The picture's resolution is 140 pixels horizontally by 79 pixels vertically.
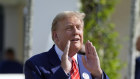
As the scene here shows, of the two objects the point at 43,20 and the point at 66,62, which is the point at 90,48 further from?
the point at 43,20

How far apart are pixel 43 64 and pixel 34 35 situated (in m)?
1.90

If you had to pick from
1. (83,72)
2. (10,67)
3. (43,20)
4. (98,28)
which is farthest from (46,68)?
(10,67)

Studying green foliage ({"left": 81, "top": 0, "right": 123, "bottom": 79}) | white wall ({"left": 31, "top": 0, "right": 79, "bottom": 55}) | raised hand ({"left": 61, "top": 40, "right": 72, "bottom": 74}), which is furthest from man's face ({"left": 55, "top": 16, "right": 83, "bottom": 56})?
green foliage ({"left": 81, "top": 0, "right": 123, "bottom": 79})

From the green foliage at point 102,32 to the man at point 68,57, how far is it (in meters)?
3.01

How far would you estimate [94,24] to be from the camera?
6.34 meters

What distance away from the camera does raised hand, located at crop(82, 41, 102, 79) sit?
10.3 feet

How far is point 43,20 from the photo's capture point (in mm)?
5016

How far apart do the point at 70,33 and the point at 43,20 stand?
1.91 m

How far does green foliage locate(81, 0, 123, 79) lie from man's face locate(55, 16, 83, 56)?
305cm

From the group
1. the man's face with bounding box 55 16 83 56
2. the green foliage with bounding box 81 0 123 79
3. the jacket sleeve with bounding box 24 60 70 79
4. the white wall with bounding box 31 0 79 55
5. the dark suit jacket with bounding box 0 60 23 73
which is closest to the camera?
the jacket sleeve with bounding box 24 60 70 79

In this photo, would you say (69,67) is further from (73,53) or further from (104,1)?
(104,1)

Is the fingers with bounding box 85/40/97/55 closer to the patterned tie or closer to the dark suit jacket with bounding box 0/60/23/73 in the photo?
the patterned tie

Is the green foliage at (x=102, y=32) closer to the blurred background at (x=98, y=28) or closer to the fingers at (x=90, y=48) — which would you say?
the blurred background at (x=98, y=28)

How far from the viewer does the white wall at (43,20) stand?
16.4ft
